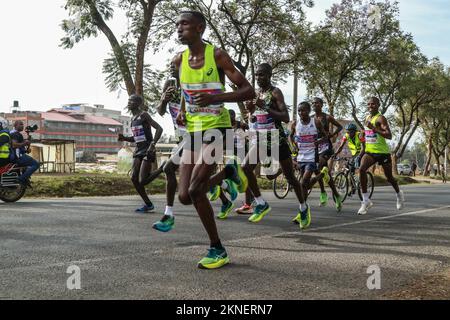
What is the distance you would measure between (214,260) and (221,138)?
117 cm

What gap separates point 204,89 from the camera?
4.71 meters

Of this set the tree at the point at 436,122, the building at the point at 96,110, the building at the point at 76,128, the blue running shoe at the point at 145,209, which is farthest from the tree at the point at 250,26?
the building at the point at 96,110

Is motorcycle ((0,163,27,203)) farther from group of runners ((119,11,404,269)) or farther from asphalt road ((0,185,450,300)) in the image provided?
group of runners ((119,11,404,269))

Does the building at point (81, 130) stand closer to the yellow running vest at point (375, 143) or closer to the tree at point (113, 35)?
the tree at point (113, 35)

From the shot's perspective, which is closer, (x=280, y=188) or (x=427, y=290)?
(x=427, y=290)

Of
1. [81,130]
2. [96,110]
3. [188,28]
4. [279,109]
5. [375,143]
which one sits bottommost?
[375,143]

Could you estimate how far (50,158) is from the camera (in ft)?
94.2

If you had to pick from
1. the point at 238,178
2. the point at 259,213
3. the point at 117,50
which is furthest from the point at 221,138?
the point at 117,50

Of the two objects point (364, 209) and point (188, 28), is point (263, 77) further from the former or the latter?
point (364, 209)

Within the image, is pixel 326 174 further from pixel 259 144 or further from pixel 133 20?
pixel 133 20

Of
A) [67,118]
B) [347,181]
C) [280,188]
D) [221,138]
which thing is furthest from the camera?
[67,118]
